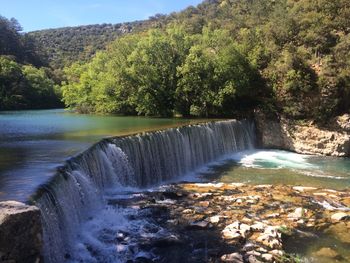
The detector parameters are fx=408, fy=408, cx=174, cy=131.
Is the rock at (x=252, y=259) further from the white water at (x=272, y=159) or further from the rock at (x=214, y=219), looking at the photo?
the white water at (x=272, y=159)

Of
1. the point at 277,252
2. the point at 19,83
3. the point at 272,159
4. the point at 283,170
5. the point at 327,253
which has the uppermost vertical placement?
the point at 19,83

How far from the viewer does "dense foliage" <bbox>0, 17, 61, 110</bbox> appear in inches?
2127

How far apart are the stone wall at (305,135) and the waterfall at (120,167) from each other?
101 cm

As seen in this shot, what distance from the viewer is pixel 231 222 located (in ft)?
37.1

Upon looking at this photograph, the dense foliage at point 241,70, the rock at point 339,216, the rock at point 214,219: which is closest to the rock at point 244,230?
the rock at point 214,219

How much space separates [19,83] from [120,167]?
4641 centimetres

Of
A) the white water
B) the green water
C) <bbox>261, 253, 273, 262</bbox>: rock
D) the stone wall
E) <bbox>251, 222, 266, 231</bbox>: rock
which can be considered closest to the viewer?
<bbox>261, 253, 273, 262</bbox>: rock

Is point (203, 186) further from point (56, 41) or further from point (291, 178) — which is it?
point (56, 41)

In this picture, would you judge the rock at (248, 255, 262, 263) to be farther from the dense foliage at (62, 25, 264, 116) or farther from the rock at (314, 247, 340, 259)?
the dense foliage at (62, 25, 264, 116)

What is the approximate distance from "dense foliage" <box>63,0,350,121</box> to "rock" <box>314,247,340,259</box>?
1588 centimetres

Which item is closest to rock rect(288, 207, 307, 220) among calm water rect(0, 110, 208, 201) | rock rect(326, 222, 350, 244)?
rock rect(326, 222, 350, 244)

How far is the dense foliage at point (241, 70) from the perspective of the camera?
1013 inches

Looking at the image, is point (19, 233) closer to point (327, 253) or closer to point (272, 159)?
point (327, 253)

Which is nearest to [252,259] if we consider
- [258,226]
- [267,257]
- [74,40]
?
[267,257]
